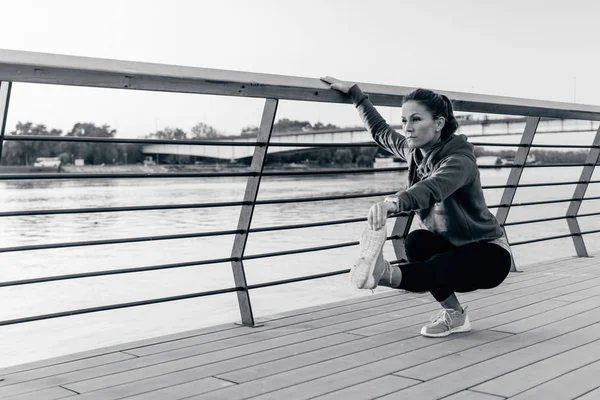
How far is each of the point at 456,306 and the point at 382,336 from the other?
32 cm

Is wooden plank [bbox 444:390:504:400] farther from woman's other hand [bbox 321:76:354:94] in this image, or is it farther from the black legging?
woman's other hand [bbox 321:76:354:94]

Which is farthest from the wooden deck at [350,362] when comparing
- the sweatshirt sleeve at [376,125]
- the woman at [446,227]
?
the sweatshirt sleeve at [376,125]

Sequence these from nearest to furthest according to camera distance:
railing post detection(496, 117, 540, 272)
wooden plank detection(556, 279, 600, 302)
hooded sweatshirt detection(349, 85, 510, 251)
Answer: hooded sweatshirt detection(349, 85, 510, 251)
wooden plank detection(556, 279, 600, 302)
railing post detection(496, 117, 540, 272)

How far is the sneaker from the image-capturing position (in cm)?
238

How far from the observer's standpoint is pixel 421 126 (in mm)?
2834

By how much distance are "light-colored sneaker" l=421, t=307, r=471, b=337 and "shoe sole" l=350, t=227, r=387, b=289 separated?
57 centimetres

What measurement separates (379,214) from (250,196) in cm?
89

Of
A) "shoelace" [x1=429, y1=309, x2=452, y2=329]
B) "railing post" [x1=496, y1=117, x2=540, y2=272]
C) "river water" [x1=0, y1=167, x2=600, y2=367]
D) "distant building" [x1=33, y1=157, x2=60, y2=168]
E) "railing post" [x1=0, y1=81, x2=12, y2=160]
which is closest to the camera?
"railing post" [x1=0, y1=81, x2=12, y2=160]

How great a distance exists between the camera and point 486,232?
2809 mm

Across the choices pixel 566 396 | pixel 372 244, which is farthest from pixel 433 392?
pixel 372 244

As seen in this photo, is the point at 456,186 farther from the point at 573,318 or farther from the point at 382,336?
the point at 573,318

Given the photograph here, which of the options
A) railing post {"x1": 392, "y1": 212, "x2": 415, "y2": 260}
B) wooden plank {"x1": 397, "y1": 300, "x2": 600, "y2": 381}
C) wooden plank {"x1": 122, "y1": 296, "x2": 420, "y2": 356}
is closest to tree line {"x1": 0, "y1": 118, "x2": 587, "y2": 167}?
railing post {"x1": 392, "y1": 212, "x2": 415, "y2": 260}

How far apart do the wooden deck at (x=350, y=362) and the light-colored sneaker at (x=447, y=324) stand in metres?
0.04

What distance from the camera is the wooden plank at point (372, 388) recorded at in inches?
82.4
